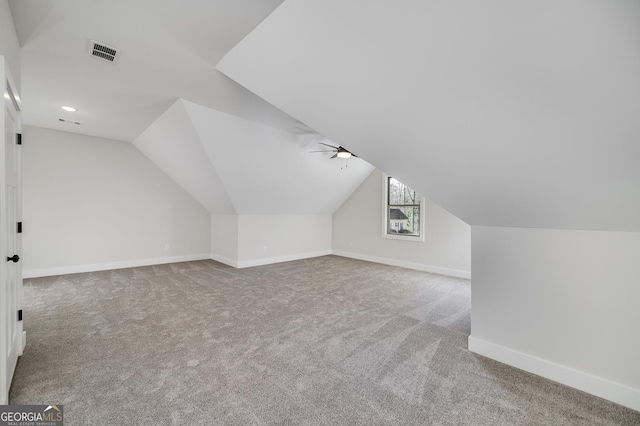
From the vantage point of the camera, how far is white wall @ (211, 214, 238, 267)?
5629 millimetres

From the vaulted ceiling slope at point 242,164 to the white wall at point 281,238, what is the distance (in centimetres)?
26

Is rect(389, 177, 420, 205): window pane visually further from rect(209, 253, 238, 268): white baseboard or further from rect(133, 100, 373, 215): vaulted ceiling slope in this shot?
rect(209, 253, 238, 268): white baseboard

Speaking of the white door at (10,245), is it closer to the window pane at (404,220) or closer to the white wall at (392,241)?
the white wall at (392,241)

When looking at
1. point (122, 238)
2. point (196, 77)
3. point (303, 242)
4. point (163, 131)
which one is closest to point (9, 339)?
point (196, 77)

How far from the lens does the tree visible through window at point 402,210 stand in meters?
5.59

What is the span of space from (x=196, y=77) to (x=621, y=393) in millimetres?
4327

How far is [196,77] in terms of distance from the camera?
108 inches

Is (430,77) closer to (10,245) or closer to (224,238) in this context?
(10,245)

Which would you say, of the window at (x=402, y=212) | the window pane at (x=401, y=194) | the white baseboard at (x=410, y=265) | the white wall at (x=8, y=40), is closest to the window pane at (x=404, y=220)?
the window at (x=402, y=212)

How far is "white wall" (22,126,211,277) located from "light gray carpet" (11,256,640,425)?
3.57ft

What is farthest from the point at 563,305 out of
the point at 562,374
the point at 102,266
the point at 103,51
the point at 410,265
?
the point at 102,266

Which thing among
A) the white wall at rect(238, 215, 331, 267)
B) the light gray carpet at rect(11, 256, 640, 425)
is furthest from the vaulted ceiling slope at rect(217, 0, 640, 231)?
the white wall at rect(238, 215, 331, 267)

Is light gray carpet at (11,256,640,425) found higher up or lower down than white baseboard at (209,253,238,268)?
lower down

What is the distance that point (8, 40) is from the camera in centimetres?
185
